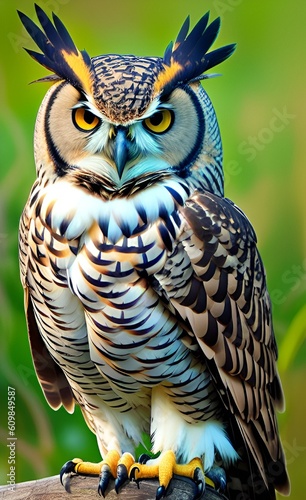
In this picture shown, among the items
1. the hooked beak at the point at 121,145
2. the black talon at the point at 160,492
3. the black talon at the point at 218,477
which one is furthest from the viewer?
the black talon at the point at 218,477

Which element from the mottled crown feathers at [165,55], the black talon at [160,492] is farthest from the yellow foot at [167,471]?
the mottled crown feathers at [165,55]

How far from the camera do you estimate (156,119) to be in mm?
991

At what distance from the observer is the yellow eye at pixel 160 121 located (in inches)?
38.7

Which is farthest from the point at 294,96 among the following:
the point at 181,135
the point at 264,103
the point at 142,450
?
the point at 142,450

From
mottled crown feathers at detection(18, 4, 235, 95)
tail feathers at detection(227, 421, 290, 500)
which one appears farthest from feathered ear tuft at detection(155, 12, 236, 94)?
tail feathers at detection(227, 421, 290, 500)

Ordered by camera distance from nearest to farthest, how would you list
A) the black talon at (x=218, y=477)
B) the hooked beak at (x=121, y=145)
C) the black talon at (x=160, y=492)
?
1. the hooked beak at (x=121, y=145)
2. the black talon at (x=160, y=492)
3. the black talon at (x=218, y=477)

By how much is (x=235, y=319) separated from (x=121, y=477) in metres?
0.30

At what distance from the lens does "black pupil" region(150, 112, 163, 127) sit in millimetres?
985

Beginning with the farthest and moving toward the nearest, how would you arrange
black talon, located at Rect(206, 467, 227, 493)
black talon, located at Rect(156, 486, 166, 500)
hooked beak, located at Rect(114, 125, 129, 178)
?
black talon, located at Rect(206, 467, 227, 493) < black talon, located at Rect(156, 486, 166, 500) < hooked beak, located at Rect(114, 125, 129, 178)

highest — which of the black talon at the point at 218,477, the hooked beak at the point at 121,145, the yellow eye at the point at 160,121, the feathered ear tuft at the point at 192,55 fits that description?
the feathered ear tuft at the point at 192,55

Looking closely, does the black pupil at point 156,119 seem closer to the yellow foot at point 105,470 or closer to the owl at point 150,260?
the owl at point 150,260

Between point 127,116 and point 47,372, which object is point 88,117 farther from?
point 47,372

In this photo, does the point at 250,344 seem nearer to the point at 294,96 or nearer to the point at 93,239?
the point at 93,239

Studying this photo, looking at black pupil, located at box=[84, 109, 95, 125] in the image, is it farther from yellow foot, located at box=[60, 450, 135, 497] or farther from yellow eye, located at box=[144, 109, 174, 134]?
yellow foot, located at box=[60, 450, 135, 497]
